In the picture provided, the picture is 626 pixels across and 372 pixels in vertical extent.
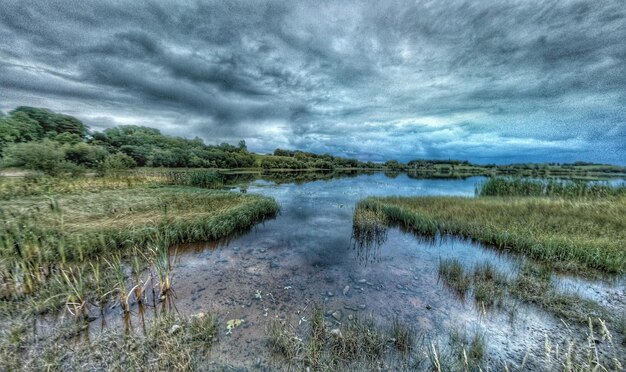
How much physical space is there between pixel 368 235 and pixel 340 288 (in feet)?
21.8

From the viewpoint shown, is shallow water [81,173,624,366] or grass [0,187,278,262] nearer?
shallow water [81,173,624,366]

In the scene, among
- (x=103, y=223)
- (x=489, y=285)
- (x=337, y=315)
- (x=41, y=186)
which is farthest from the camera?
(x=41, y=186)

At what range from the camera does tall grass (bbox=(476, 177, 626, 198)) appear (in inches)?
874

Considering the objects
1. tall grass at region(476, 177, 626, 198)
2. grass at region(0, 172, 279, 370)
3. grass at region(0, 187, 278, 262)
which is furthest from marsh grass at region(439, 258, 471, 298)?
tall grass at region(476, 177, 626, 198)

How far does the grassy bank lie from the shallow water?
4.07ft

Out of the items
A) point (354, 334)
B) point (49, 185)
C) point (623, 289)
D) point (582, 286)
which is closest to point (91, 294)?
point (354, 334)

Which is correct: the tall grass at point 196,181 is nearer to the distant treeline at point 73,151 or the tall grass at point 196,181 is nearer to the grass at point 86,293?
the distant treeline at point 73,151

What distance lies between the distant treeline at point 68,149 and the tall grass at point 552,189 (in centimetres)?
5464

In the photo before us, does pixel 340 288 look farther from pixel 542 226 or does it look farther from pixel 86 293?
pixel 542 226

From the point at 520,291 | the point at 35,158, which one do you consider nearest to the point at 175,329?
the point at 520,291

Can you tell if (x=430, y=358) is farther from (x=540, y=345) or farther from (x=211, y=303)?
(x=211, y=303)

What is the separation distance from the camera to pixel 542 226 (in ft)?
44.9

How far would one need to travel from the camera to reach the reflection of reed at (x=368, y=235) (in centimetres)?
1161

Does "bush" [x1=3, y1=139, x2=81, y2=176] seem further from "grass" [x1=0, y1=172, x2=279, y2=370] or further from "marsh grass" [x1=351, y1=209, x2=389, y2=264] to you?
"marsh grass" [x1=351, y1=209, x2=389, y2=264]
